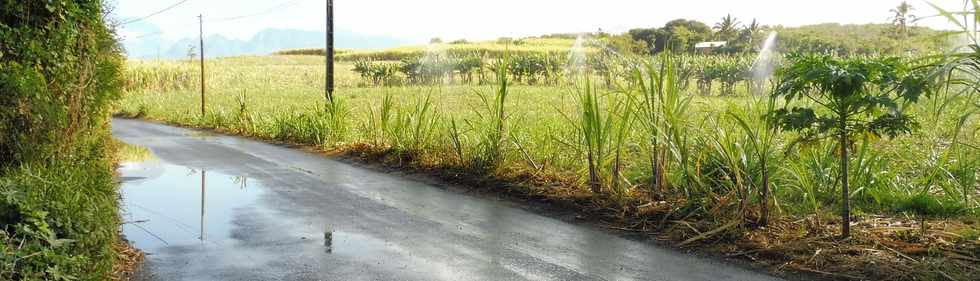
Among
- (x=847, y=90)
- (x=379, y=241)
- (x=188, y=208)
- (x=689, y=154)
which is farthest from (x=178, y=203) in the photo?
(x=847, y=90)

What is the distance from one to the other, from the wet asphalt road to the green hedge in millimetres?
762

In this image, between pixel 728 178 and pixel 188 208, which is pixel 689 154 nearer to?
pixel 728 178

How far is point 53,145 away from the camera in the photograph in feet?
20.7

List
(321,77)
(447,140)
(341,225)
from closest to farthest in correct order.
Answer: (341,225), (447,140), (321,77)

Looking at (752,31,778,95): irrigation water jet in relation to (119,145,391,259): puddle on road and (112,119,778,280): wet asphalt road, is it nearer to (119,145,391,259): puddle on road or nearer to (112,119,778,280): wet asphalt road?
(112,119,778,280): wet asphalt road

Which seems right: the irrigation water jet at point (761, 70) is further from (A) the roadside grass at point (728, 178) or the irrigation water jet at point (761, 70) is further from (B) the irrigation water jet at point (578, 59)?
(B) the irrigation water jet at point (578, 59)

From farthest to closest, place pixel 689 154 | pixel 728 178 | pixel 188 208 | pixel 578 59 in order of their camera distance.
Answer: pixel 578 59 < pixel 188 208 < pixel 689 154 < pixel 728 178

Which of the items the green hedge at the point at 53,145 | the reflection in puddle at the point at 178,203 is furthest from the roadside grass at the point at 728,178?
the green hedge at the point at 53,145

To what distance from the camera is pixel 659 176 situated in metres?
7.80

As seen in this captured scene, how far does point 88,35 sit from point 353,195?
3481mm

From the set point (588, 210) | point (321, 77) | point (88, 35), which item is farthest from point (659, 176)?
point (321, 77)

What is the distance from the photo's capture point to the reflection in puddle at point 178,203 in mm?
6922

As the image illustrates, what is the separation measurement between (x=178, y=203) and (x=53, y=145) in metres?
2.50

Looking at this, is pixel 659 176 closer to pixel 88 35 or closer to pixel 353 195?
pixel 353 195
